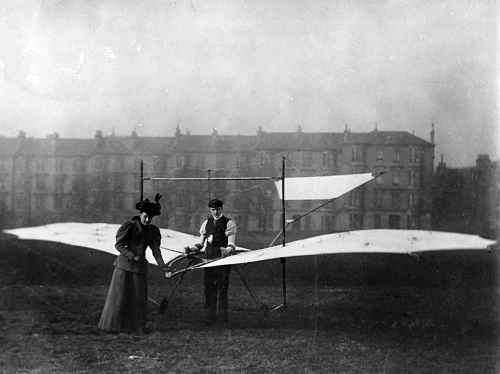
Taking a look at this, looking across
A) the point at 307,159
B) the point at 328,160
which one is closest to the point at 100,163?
the point at 307,159

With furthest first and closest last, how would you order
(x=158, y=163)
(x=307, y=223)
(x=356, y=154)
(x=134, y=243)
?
(x=307, y=223)
(x=158, y=163)
(x=356, y=154)
(x=134, y=243)

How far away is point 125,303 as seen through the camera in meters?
4.75

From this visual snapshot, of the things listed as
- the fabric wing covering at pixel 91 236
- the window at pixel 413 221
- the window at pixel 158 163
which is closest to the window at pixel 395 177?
the window at pixel 413 221

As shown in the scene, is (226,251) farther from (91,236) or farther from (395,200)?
(395,200)

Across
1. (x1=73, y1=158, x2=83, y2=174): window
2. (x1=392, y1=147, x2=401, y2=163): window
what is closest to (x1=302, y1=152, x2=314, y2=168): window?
(x1=392, y1=147, x2=401, y2=163): window

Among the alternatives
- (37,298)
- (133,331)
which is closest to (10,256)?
(37,298)

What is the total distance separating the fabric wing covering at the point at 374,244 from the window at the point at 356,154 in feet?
3.10

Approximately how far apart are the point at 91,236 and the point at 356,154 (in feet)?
11.7

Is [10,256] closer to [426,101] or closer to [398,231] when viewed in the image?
[398,231]

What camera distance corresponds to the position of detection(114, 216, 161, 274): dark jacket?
469 cm

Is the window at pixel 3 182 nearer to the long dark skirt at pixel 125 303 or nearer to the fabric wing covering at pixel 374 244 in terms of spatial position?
the long dark skirt at pixel 125 303

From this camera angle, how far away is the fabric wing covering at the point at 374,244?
14.4 feet

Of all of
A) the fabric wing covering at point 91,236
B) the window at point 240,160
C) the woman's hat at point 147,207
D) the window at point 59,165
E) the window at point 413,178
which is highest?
the window at point 240,160

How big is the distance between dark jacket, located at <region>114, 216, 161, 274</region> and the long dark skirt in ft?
0.31
